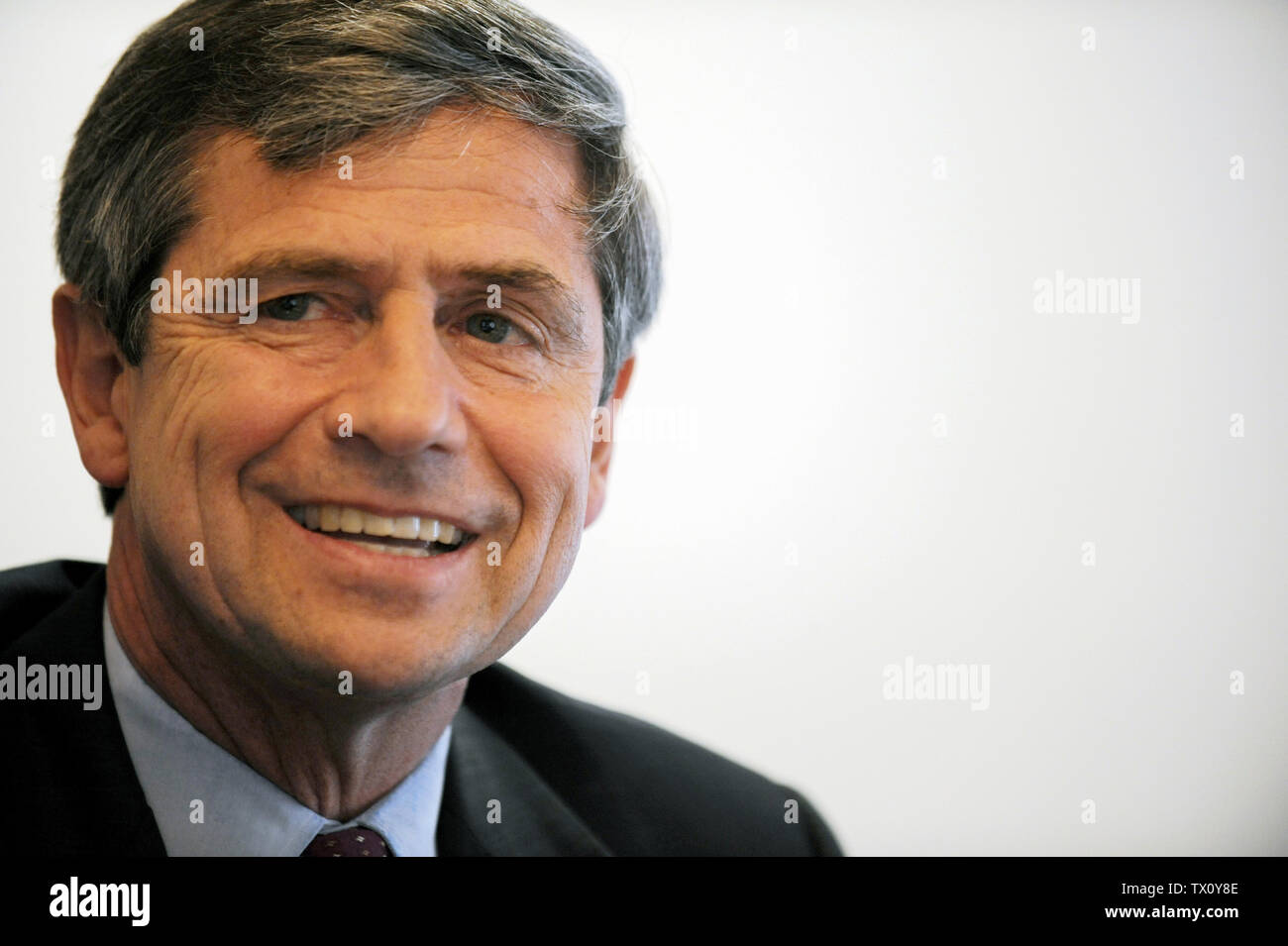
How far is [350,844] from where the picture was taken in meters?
1.66

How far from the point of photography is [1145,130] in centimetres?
206

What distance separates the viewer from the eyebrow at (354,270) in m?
1.47

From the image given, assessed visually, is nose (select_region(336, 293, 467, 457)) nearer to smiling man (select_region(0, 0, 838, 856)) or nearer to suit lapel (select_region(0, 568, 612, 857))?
smiling man (select_region(0, 0, 838, 856))

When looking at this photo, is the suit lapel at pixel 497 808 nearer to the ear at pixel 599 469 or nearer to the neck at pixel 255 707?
the neck at pixel 255 707

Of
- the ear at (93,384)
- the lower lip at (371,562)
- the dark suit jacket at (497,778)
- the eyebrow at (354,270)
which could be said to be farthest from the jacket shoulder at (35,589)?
the eyebrow at (354,270)

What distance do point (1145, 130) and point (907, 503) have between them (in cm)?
73

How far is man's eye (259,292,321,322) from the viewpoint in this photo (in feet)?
4.95

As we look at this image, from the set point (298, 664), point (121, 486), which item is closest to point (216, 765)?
point (298, 664)

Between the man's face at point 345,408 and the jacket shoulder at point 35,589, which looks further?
the jacket shoulder at point 35,589

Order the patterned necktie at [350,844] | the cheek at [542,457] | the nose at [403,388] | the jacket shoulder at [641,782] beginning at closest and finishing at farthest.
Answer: the nose at [403,388]
the cheek at [542,457]
the patterned necktie at [350,844]
the jacket shoulder at [641,782]

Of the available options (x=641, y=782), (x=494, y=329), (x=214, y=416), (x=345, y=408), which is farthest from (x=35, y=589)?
(x=641, y=782)
